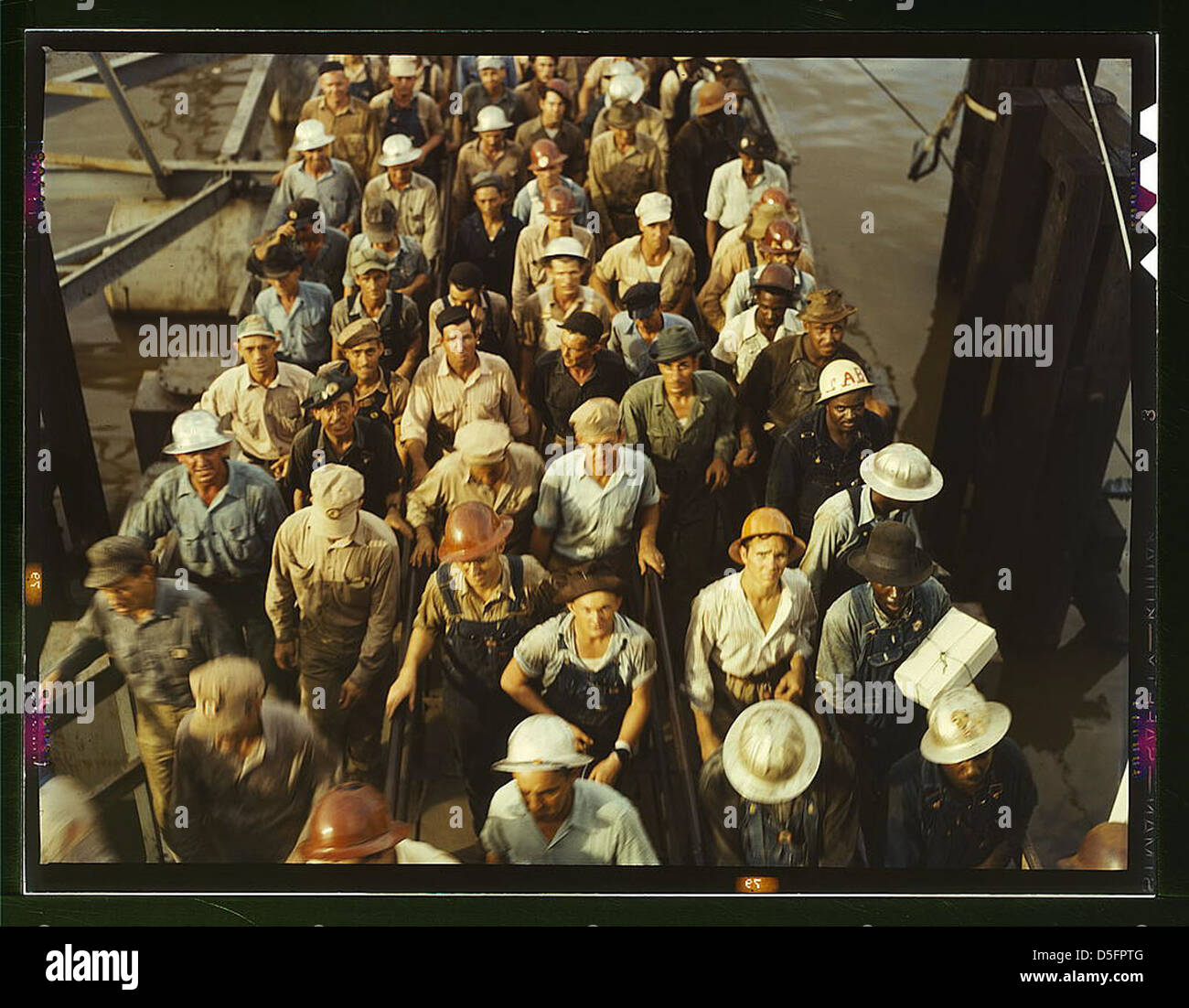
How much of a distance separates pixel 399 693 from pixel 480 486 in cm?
94

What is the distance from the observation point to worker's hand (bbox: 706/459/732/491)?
25.2 ft

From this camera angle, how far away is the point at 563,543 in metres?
7.44

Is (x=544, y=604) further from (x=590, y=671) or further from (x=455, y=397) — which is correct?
(x=455, y=397)

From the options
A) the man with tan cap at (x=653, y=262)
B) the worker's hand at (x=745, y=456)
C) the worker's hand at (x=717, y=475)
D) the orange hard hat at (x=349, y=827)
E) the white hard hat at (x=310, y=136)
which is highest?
the white hard hat at (x=310, y=136)

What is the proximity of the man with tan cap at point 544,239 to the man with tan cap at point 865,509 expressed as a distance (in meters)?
1.91

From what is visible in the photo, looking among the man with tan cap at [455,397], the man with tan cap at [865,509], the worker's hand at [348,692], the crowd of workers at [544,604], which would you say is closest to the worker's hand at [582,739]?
the crowd of workers at [544,604]

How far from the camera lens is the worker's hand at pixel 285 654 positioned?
730cm

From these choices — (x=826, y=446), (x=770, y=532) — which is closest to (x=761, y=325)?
(x=826, y=446)

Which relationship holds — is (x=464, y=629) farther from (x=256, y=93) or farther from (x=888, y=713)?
(x=256, y=93)

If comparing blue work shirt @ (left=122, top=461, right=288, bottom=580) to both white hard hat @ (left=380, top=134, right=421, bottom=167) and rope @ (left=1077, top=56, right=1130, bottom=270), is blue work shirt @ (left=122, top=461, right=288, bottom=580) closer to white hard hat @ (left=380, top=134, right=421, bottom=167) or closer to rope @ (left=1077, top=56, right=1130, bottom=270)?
white hard hat @ (left=380, top=134, right=421, bottom=167)

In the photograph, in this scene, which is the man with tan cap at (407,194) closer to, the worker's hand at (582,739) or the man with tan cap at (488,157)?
the man with tan cap at (488,157)

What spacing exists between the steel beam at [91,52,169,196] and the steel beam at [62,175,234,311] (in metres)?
0.23

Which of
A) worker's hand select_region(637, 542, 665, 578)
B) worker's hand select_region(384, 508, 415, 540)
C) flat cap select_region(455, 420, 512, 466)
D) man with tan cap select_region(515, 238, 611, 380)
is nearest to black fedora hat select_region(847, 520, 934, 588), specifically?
worker's hand select_region(637, 542, 665, 578)

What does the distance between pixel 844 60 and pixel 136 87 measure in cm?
441
